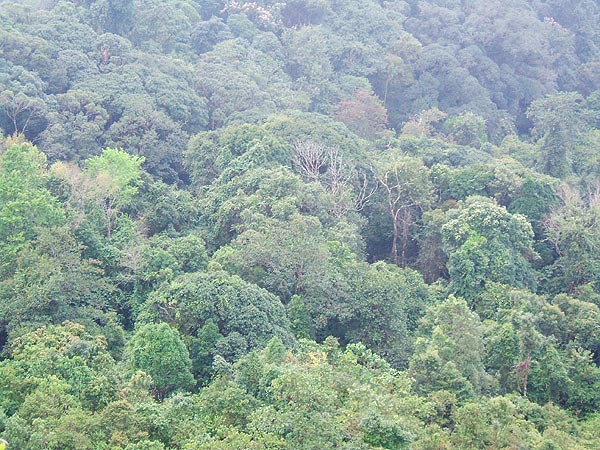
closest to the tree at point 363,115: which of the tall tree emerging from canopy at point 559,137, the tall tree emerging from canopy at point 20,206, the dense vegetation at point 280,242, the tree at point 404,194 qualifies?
the dense vegetation at point 280,242

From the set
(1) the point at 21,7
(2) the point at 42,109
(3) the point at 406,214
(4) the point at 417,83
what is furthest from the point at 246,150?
(4) the point at 417,83

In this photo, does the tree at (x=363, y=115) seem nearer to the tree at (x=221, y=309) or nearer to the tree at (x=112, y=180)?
the tree at (x=112, y=180)

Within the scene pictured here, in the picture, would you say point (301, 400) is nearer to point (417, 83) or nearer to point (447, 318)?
point (447, 318)

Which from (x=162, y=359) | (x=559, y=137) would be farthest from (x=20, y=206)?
(x=559, y=137)

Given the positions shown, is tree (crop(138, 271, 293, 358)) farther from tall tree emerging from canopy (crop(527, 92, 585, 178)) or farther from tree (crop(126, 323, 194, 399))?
tall tree emerging from canopy (crop(527, 92, 585, 178))

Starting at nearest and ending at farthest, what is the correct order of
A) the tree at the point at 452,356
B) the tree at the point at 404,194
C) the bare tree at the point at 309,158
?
the tree at the point at 452,356
the bare tree at the point at 309,158
the tree at the point at 404,194

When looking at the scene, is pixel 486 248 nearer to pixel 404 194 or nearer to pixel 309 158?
pixel 404 194
